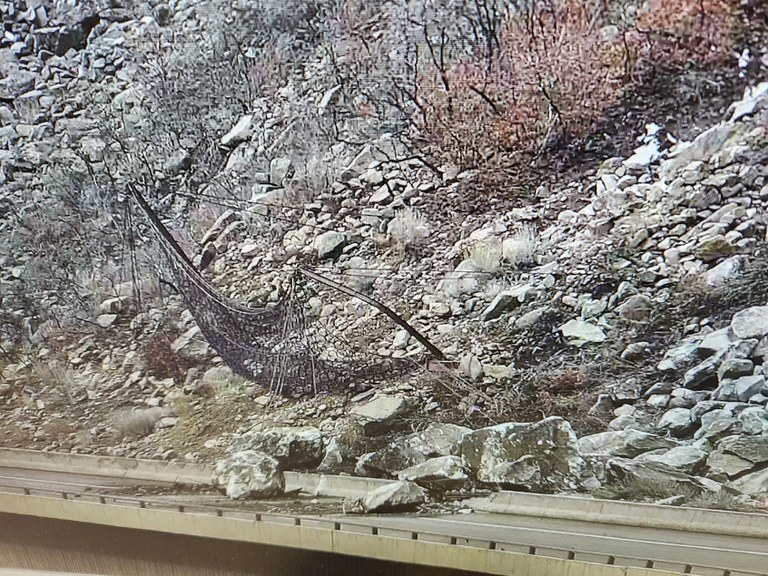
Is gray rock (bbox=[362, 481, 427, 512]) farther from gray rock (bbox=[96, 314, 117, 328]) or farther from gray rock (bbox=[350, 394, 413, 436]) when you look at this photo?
gray rock (bbox=[96, 314, 117, 328])

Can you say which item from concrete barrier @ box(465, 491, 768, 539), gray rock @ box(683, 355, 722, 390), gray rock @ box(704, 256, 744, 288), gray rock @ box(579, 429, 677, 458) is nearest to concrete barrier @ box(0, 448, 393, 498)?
concrete barrier @ box(465, 491, 768, 539)

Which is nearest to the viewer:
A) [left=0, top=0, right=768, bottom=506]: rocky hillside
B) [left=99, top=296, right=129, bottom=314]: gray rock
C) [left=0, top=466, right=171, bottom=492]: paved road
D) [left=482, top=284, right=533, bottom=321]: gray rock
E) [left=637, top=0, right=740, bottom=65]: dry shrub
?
[left=637, top=0, right=740, bottom=65]: dry shrub

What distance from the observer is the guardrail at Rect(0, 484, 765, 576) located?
4.08 ft

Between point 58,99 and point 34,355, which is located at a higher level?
point 58,99

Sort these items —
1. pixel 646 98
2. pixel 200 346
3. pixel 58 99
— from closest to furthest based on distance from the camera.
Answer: pixel 646 98 < pixel 58 99 < pixel 200 346

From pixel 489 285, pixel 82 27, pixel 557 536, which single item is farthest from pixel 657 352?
pixel 82 27

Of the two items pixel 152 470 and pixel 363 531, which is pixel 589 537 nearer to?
pixel 363 531

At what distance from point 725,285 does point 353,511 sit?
3.18 feet

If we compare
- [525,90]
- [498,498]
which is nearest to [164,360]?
[498,498]

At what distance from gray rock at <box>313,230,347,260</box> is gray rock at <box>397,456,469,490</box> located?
0.54m

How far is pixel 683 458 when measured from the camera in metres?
1.20

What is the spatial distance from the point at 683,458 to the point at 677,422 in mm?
88

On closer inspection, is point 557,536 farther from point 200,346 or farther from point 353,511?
point 200,346

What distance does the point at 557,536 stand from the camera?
1276 mm
